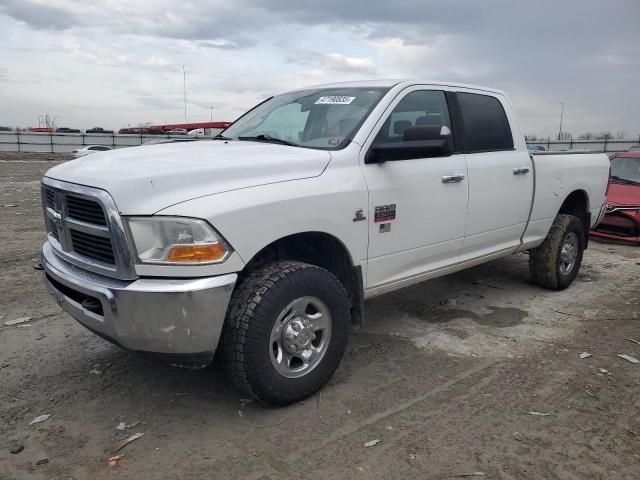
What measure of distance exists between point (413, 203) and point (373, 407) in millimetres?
1429

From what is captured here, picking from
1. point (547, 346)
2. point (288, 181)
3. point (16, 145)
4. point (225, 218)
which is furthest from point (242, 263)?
point (16, 145)

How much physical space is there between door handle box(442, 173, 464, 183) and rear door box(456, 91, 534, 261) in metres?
0.16

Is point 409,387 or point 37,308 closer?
point 409,387

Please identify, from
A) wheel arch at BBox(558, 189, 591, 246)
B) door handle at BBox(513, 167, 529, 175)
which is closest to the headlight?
door handle at BBox(513, 167, 529, 175)

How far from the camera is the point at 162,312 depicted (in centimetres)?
270

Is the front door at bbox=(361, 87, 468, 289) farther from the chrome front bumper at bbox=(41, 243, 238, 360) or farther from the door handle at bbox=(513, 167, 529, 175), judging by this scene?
the chrome front bumper at bbox=(41, 243, 238, 360)

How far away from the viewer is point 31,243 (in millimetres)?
7625

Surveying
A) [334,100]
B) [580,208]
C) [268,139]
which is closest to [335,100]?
[334,100]

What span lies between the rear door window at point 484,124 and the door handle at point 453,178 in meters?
0.35

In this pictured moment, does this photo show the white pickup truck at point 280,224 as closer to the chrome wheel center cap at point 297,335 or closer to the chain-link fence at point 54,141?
the chrome wheel center cap at point 297,335

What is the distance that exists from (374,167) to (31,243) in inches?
233

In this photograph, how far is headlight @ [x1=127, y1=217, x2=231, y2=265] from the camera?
2717 mm

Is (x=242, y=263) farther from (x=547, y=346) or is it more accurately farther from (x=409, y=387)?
(x=547, y=346)

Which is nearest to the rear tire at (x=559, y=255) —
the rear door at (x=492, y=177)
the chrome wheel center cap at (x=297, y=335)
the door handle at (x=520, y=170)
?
the rear door at (x=492, y=177)
